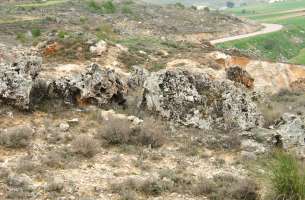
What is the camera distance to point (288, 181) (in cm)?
1253

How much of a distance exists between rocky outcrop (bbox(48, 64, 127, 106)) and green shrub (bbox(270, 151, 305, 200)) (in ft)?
33.1

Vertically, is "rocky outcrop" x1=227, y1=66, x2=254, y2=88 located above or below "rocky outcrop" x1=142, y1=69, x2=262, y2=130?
below

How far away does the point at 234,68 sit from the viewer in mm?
31562

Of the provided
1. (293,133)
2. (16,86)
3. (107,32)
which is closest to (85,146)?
(16,86)

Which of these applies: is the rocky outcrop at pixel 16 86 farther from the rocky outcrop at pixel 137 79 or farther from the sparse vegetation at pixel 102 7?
the sparse vegetation at pixel 102 7

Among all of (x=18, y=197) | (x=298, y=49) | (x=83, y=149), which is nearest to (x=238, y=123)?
(x=83, y=149)

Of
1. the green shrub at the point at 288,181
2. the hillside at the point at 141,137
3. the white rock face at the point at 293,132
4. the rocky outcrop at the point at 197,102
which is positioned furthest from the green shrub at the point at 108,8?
the green shrub at the point at 288,181

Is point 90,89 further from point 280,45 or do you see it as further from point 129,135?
point 280,45

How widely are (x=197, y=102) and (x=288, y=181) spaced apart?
820cm

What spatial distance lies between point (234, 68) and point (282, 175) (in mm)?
19355

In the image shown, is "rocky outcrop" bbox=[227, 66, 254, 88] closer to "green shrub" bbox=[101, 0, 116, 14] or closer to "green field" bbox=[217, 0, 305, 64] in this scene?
"green field" bbox=[217, 0, 305, 64]

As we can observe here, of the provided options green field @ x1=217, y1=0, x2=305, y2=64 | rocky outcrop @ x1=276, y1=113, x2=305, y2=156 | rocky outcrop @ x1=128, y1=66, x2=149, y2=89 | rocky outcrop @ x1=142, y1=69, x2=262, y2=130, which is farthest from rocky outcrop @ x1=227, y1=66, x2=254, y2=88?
green field @ x1=217, y1=0, x2=305, y2=64

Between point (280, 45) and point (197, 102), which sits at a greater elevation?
point (197, 102)

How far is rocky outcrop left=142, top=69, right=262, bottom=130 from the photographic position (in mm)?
20047
